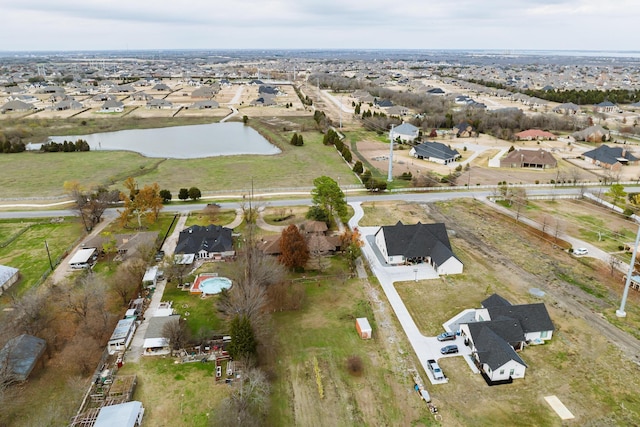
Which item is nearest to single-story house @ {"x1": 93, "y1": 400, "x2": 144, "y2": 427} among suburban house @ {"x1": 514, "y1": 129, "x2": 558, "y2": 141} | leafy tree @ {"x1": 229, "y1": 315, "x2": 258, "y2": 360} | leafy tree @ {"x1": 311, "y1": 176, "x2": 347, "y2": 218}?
leafy tree @ {"x1": 229, "y1": 315, "x2": 258, "y2": 360}

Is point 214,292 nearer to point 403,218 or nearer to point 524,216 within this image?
point 403,218

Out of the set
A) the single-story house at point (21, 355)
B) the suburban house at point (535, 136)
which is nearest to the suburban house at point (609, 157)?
the suburban house at point (535, 136)

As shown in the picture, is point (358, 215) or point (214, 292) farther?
point (358, 215)

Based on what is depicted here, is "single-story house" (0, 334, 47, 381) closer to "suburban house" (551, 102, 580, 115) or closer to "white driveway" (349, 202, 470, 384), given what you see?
"white driveway" (349, 202, 470, 384)

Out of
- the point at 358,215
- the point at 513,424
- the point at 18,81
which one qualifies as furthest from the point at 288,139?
the point at 18,81

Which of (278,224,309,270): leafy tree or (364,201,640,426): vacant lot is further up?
(278,224,309,270): leafy tree

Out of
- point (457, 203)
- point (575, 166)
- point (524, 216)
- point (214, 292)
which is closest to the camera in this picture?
point (214, 292)
